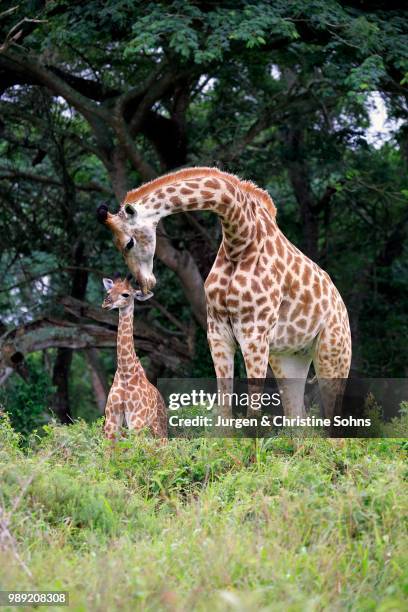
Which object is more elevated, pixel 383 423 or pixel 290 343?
pixel 290 343

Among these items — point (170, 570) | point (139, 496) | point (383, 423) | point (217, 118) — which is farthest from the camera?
point (217, 118)

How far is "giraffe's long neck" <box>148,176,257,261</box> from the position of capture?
6652 mm

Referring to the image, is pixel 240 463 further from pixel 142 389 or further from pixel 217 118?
pixel 217 118

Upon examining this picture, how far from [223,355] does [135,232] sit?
43.9 inches

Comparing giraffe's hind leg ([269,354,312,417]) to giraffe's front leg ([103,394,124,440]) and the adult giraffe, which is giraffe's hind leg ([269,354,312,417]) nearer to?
the adult giraffe

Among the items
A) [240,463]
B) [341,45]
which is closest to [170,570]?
[240,463]

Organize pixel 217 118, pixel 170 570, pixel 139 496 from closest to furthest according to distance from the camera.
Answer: pixel 170 570, pixel 139 496, pixel 217 118

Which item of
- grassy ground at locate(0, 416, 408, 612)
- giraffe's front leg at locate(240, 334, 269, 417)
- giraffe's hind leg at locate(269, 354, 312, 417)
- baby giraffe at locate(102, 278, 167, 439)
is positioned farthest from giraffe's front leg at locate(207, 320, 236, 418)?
baby giraffe at locate(102, 278, 167, 439)

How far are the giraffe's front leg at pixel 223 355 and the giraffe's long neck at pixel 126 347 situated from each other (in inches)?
48.9

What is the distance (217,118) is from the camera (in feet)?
48.8

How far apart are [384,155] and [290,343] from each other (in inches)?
381

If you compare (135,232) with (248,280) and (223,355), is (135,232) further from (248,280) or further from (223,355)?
(223,355)

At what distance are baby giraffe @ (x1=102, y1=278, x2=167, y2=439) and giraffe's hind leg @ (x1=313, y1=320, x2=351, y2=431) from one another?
55.6 inches

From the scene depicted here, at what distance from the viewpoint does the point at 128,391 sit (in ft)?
26.1
